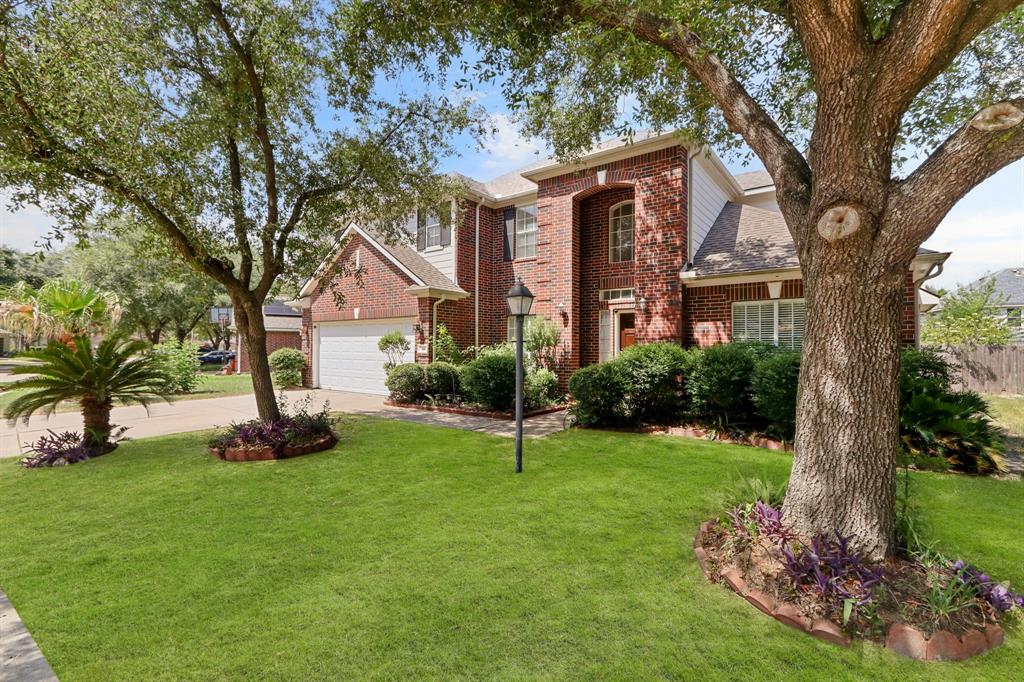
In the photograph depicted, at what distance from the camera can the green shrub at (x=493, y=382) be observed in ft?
32.4

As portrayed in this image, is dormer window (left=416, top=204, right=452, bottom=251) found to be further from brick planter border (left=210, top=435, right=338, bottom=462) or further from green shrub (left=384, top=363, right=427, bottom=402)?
brick planter border (left=210, top=435, right=338, bottom=462)

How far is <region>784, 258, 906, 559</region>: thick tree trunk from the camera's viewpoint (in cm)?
308

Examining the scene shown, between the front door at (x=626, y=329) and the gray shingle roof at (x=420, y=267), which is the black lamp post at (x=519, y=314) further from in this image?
the gray shingle roof at (x=420, y=267)

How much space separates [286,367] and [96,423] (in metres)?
8.61

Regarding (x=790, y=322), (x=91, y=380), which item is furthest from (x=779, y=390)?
(x=91, y=380)

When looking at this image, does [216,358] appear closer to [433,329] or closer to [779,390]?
[433,329]

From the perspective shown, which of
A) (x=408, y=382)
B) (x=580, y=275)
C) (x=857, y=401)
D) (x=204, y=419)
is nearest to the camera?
(x=857, y=401)

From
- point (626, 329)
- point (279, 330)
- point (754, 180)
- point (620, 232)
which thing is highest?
point (754, 180)

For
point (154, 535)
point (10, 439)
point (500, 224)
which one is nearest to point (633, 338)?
point (500, 224)

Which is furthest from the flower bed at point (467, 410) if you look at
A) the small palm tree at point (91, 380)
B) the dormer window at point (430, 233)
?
Answer: the small palm tree at point (91, 380)

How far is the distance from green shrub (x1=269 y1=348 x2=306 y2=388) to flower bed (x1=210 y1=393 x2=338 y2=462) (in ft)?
28.5

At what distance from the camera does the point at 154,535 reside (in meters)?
4.03

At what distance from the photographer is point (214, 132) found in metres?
6.22

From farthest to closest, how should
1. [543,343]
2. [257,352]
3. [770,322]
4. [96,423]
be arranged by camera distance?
[543,343] < [770,322] < [257,352] < [96,423]
